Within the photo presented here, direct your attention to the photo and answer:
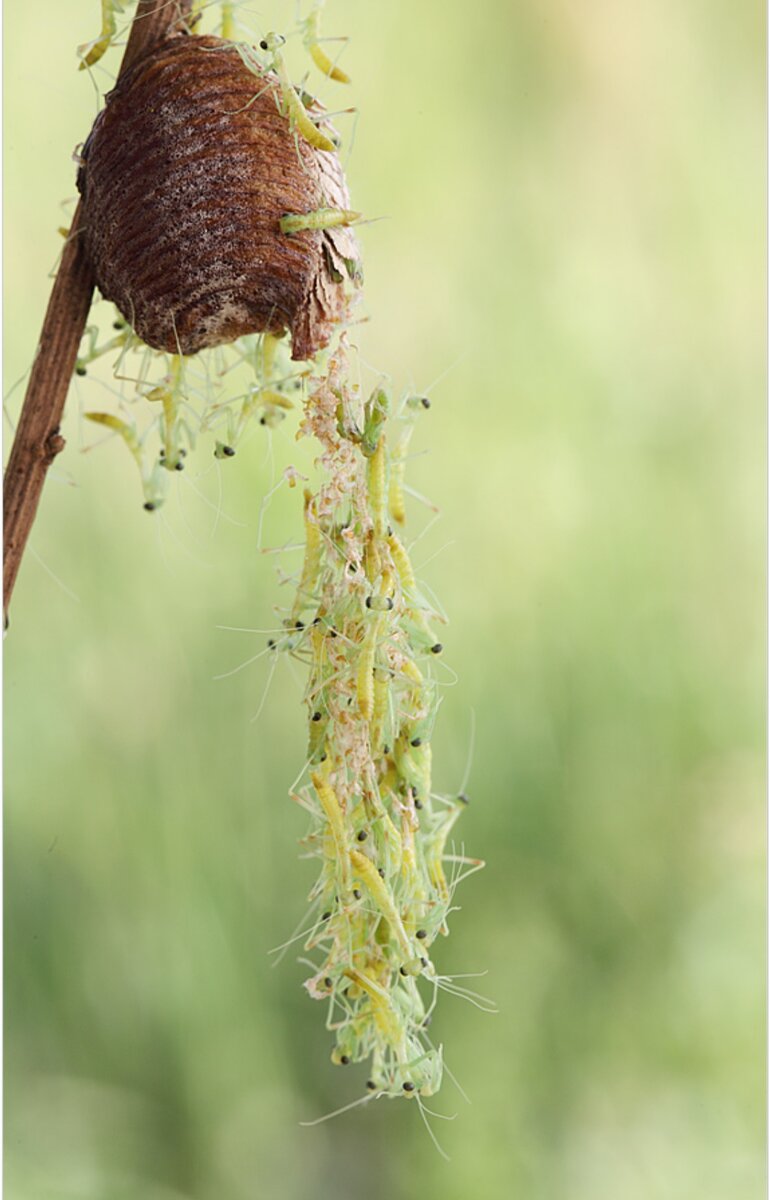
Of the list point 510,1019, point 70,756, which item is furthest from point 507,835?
point 70,756

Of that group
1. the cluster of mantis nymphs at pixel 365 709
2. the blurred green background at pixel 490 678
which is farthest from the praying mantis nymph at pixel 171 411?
the blurred green background at pixel 490 678

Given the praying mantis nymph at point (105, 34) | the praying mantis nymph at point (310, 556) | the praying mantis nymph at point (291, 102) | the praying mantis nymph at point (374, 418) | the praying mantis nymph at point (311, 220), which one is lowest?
the praying mantis nymph at point (310, 556)

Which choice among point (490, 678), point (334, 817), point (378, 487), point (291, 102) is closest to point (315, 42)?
point (291, 102)

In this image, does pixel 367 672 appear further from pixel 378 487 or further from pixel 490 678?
pixel 490 678

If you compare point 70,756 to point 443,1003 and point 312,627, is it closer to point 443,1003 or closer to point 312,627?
point 443,1003

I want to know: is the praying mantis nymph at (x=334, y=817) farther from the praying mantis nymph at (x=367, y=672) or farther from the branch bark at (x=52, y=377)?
the branch bark at (x=52, y=377)

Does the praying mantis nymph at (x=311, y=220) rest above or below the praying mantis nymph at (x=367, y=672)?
above

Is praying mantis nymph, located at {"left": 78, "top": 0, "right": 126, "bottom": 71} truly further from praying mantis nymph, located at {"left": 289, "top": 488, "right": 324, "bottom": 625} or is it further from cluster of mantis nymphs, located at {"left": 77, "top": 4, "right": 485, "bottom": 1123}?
praying mantis nymph, located at {"left": 289, "top": 488, "right": 324, "bottom": 625}
